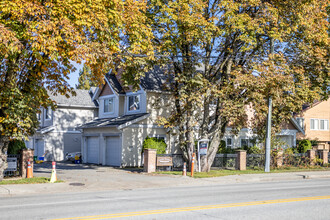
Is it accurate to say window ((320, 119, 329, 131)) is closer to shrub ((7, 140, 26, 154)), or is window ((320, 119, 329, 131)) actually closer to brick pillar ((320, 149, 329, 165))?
brick pillar ((320, 149, 329, 165))

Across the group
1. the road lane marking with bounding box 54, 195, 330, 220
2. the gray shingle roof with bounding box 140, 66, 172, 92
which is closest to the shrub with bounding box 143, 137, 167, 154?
the gray shingle roof with bounding box 140, 66, 172, 92

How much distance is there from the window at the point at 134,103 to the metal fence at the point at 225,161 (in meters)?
7.84

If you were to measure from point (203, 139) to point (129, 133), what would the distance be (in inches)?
299

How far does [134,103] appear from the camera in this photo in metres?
31.7

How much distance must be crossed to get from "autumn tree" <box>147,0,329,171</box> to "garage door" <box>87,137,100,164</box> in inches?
428

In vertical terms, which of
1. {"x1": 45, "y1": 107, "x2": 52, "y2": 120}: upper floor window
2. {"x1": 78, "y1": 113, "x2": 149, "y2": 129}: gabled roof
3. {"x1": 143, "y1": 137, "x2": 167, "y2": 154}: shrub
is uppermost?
{"x1": 45, "y1": 107, "x2": 52, "y2": 120}: upper floor window

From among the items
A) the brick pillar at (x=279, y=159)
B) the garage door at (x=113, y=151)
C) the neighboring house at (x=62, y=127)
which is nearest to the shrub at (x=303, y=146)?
the brick pillar at (x=279, y=159)

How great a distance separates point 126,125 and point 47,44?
1503 centimetres

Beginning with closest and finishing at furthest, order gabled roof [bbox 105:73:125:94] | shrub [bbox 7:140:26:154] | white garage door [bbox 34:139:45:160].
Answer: shrub [bbox 7:140:26:154] → gabled roof [bbox 105:73:125:94] → white garage door [bbox 34:139:45:160]

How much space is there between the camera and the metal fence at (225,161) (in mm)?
27469

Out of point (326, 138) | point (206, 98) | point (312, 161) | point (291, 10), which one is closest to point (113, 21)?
point (206, 98)

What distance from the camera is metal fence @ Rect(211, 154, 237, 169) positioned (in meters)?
27.5

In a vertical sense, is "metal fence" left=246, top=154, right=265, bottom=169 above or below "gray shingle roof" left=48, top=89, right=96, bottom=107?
below

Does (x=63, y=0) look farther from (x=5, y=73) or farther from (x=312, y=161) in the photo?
(x=312, y=161)
